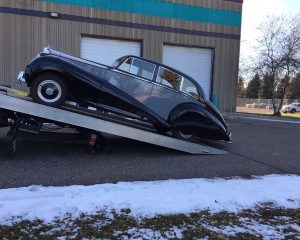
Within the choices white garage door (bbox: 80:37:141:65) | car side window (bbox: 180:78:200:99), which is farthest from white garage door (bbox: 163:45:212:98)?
car side window (bbox: 180:78:200:99)

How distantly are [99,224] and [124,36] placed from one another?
59.8 ft

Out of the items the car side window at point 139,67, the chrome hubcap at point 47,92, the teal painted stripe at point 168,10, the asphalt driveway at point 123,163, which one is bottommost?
the asphalt driveway at point 123,163

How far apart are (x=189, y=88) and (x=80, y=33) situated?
41.5 feet

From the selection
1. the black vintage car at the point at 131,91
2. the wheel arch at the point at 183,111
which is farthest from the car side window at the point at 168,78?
the wheel arch at the point at 183,111

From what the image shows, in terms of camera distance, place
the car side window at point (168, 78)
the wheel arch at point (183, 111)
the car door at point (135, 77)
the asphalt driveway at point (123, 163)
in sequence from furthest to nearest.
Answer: the car side window at point (168, 78)
the wheel arch at point (183, 111)
the car door at point (135, 77)
the asphalt driveway at point (123, 163)

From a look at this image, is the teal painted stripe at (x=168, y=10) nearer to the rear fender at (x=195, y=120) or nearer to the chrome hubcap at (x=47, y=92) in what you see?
the rear fender at (x=195, y=120)

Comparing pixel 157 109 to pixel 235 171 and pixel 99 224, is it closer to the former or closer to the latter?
pixel 235 171

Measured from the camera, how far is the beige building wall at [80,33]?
2030cm

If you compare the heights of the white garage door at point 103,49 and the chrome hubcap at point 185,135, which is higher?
the white garage door at point 103,49

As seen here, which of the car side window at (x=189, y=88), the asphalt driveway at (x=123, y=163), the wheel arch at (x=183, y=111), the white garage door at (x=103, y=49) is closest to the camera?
the asphalt driveway at (x=123, y=163)

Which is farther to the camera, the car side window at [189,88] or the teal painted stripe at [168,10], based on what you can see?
the teal painted stripe at [168,10]

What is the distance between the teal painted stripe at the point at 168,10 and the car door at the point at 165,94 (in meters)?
12.9

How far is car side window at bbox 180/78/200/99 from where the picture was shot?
999 centimetres

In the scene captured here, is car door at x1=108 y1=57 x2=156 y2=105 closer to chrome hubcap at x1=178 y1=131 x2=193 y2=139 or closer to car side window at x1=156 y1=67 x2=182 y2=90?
car side window at x1=156 y1=67 x2=182 y2=90
